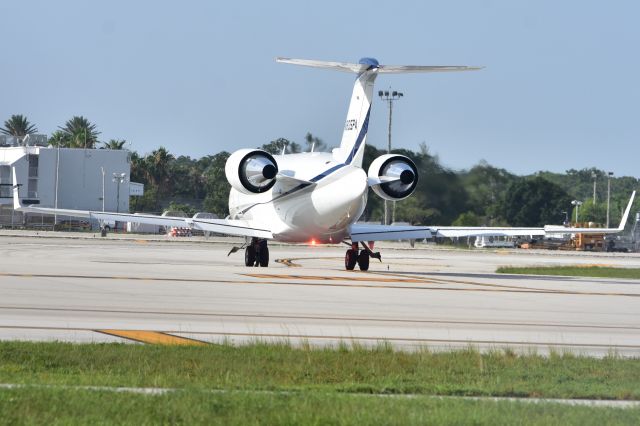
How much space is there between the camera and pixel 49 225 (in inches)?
4995

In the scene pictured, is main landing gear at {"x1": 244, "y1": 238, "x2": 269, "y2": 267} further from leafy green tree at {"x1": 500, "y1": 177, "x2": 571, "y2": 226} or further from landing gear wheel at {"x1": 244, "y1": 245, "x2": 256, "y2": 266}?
leafy green tree at {"x1": 500, "y1": 177, "x2": 571, "y2": 226}

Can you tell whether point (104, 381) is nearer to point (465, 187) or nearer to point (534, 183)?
point (465, 187)

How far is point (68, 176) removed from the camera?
450 ft

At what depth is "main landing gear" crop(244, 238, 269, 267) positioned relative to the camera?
157 feet

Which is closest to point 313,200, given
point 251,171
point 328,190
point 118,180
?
point 328,190

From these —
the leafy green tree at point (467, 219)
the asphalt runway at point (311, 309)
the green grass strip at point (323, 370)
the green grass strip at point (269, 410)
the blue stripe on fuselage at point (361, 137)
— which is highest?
the blue stripe on fuselage at point (361, 137)

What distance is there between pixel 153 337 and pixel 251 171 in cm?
2495

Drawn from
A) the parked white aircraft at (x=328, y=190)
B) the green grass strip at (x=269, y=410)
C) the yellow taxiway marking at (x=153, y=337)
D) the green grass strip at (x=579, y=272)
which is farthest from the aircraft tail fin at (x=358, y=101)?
the green grass strip at (x=269, y=410)

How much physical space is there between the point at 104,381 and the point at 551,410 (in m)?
5.40

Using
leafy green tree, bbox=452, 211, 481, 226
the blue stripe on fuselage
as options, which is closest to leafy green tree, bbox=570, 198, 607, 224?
leafy green tree, bbox=452, 211, 481, 226

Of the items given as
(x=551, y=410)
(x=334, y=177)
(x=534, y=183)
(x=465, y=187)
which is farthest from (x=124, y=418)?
(x=534, y=183)

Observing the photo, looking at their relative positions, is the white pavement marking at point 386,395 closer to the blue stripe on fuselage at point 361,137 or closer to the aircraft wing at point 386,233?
the blue stripe on fuselage at point 361,137

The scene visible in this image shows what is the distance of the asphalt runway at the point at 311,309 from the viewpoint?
20.0 meters

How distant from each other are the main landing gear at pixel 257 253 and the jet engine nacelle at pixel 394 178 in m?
7.99
